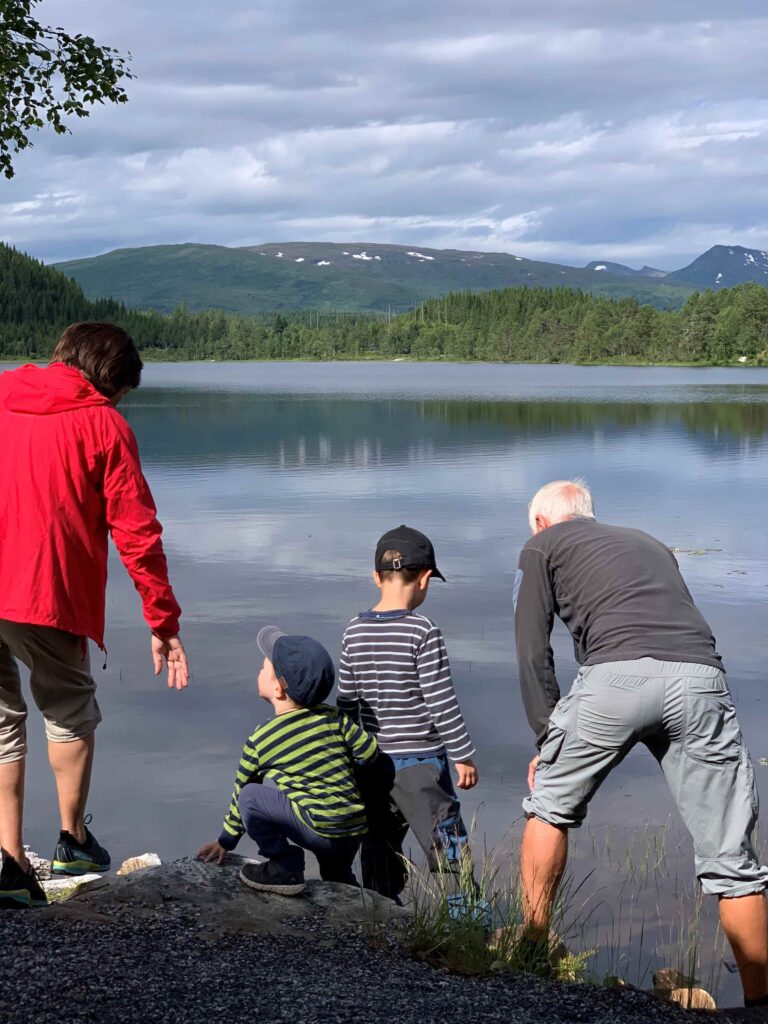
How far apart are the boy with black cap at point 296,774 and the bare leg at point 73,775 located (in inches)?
32.0

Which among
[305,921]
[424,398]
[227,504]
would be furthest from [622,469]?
[424,398]

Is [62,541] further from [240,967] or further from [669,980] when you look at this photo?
[669,980]

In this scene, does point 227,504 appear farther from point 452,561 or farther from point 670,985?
point 670,985

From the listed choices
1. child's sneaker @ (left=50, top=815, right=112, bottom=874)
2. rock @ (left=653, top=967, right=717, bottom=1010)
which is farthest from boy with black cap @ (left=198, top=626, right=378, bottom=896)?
rock @ (left=653, top=967, right=717, bottom=1010)

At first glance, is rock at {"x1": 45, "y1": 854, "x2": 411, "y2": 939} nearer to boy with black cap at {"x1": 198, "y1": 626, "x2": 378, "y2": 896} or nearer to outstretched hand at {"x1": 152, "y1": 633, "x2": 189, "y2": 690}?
boy with black cap at {"x1": 198, "y1": 626, "x2": 378, "y2": 896}

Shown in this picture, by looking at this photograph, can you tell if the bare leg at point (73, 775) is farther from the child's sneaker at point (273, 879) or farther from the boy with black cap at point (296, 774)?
the child's sneaker at point (273, 879)

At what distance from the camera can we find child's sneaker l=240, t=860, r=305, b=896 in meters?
4.75

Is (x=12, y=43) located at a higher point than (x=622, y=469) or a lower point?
higher

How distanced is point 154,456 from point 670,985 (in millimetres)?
25348

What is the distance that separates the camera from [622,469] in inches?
1019

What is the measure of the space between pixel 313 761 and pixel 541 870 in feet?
3.18

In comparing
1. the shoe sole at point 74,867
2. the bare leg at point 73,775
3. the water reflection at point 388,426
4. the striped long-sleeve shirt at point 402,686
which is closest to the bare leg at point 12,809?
the bare leg at point 73,775

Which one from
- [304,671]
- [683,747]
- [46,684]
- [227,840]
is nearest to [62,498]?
[46,684]

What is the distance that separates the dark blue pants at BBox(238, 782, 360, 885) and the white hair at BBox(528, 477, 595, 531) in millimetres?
1486
